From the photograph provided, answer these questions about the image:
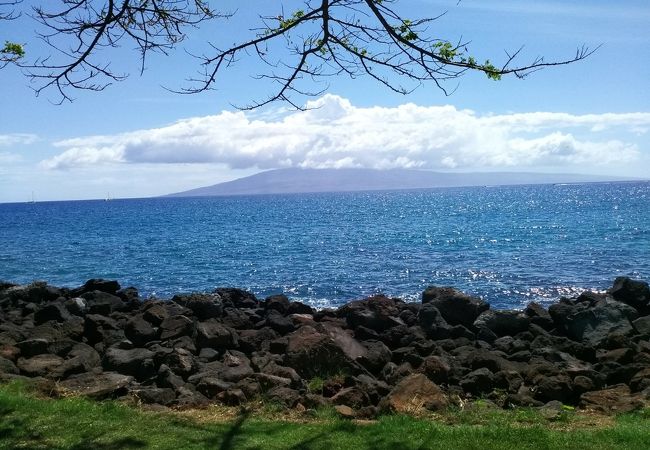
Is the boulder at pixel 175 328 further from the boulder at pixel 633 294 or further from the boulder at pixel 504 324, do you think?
the boulder at pixel 633 294

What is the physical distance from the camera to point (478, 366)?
12.0 meters

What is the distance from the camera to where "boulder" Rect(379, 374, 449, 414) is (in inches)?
358

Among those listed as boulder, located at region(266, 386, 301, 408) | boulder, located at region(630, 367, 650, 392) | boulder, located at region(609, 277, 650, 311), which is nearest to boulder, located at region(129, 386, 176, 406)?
boulder, located at region(266, 386, 301, 408)

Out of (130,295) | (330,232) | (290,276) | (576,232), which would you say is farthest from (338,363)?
(330,232)

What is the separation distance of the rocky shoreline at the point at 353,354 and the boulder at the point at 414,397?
2cm

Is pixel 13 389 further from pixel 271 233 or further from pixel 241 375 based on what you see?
pixel 271 233

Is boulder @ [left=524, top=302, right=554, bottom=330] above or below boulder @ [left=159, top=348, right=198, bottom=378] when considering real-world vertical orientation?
below

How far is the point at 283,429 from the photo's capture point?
26.8ft

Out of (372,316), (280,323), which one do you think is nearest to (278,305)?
(280,323)

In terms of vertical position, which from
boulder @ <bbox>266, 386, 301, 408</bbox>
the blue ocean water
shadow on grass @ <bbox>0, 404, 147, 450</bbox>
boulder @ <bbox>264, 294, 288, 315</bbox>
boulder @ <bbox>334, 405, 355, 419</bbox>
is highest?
shadow on grass @ <bbox>0, 404, 147, 450</bbox>

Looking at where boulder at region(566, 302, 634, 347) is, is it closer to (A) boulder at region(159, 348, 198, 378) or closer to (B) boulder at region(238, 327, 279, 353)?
(B) boulder at region(238, 327, 279, 353)

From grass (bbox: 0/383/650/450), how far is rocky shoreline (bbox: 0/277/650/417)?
63 cm

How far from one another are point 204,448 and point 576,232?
53.6m

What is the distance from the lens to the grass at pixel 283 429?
758 cm
